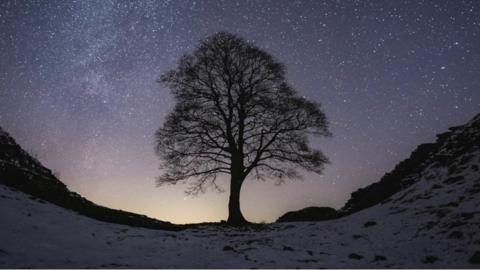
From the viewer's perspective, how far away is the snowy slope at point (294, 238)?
9227 millimetres

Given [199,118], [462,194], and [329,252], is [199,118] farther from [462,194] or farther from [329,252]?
[462,194]

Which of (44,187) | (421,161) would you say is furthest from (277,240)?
(421,161)

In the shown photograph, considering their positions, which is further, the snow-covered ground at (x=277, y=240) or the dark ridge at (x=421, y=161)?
the dark ridge at (x=421, y=161)

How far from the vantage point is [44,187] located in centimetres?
1591

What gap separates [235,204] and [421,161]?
10718 mm

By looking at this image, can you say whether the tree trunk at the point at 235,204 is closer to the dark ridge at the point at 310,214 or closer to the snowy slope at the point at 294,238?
the snowy slope at the point at 294,238

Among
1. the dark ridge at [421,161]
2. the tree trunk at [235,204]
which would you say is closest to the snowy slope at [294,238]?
the dark ridge at [421,161]

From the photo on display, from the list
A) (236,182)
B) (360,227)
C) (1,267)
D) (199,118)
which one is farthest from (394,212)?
Result: (1,267)

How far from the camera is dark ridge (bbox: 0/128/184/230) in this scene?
15.1 metres

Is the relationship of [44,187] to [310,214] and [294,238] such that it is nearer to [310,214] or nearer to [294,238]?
[294,238]

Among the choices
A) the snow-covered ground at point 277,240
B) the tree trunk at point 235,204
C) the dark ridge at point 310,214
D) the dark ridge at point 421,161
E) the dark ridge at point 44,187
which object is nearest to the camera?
the snow-covered ground at point 277,240

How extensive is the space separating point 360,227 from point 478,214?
4.25 metres

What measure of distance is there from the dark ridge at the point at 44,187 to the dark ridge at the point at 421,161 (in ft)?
33.5

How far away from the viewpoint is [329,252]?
1135cm
